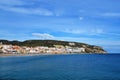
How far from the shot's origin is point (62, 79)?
41281 millimetres

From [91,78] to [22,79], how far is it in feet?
40.3

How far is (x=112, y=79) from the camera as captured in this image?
141 ft

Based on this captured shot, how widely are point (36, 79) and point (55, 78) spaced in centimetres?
341

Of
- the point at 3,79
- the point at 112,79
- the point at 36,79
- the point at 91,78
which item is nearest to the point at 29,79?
the point at 36,79

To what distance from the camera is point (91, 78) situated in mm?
43438

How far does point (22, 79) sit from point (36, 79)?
2435 millimetres

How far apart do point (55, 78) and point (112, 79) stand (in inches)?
399

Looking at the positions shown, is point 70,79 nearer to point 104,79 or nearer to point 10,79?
point 104,79

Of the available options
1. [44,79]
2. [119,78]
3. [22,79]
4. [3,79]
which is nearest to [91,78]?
[119,78]

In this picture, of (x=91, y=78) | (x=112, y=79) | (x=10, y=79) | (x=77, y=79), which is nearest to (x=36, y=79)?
(x=10, y=79)

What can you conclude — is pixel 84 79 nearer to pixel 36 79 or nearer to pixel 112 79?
pixel 112 79

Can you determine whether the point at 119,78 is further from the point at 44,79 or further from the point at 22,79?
the point at 22,79

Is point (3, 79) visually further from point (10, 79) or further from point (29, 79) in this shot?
point (29, 79)

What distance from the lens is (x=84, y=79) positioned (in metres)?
42.1
